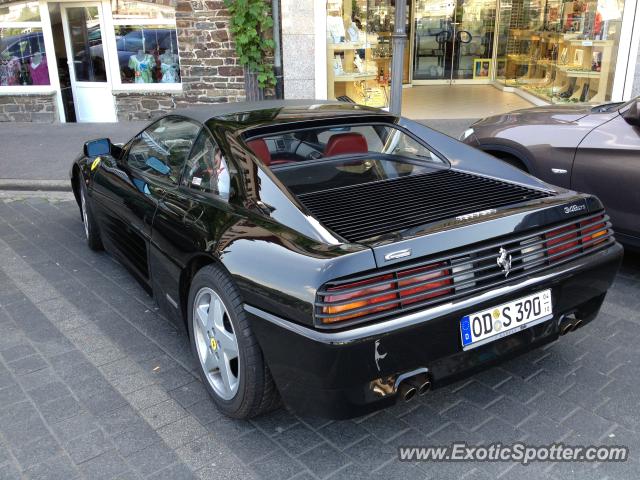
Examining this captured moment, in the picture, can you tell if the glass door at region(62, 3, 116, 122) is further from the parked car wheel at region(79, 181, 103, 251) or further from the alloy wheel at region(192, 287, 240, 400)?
the alloy wheel at region(192, 287, 240, 400)

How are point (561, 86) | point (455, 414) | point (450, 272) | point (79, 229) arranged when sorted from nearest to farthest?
point (450, 272), point (455, 414), point (79, 229), point (561, 86)

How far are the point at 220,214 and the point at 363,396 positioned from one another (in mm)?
1138

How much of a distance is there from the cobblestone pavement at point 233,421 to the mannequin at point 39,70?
9.42 metres

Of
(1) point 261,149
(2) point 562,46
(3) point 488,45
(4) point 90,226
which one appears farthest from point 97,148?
(3) point 488,45

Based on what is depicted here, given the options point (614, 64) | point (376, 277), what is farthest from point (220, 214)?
point (614, 64)

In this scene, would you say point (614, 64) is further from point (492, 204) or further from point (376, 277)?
point (376, 277)

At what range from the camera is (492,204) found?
117 inches

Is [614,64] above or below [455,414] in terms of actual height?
above

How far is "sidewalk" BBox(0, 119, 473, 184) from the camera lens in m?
7.94

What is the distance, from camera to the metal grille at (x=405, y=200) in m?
2.74

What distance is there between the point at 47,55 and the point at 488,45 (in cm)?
1079

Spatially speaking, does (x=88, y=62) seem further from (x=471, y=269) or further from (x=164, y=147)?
(x=471, y=269)

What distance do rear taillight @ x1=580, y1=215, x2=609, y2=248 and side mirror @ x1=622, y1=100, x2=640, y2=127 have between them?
1633mm

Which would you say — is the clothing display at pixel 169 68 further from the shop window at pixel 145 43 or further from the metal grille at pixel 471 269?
the metal grille at pixel 471 269
